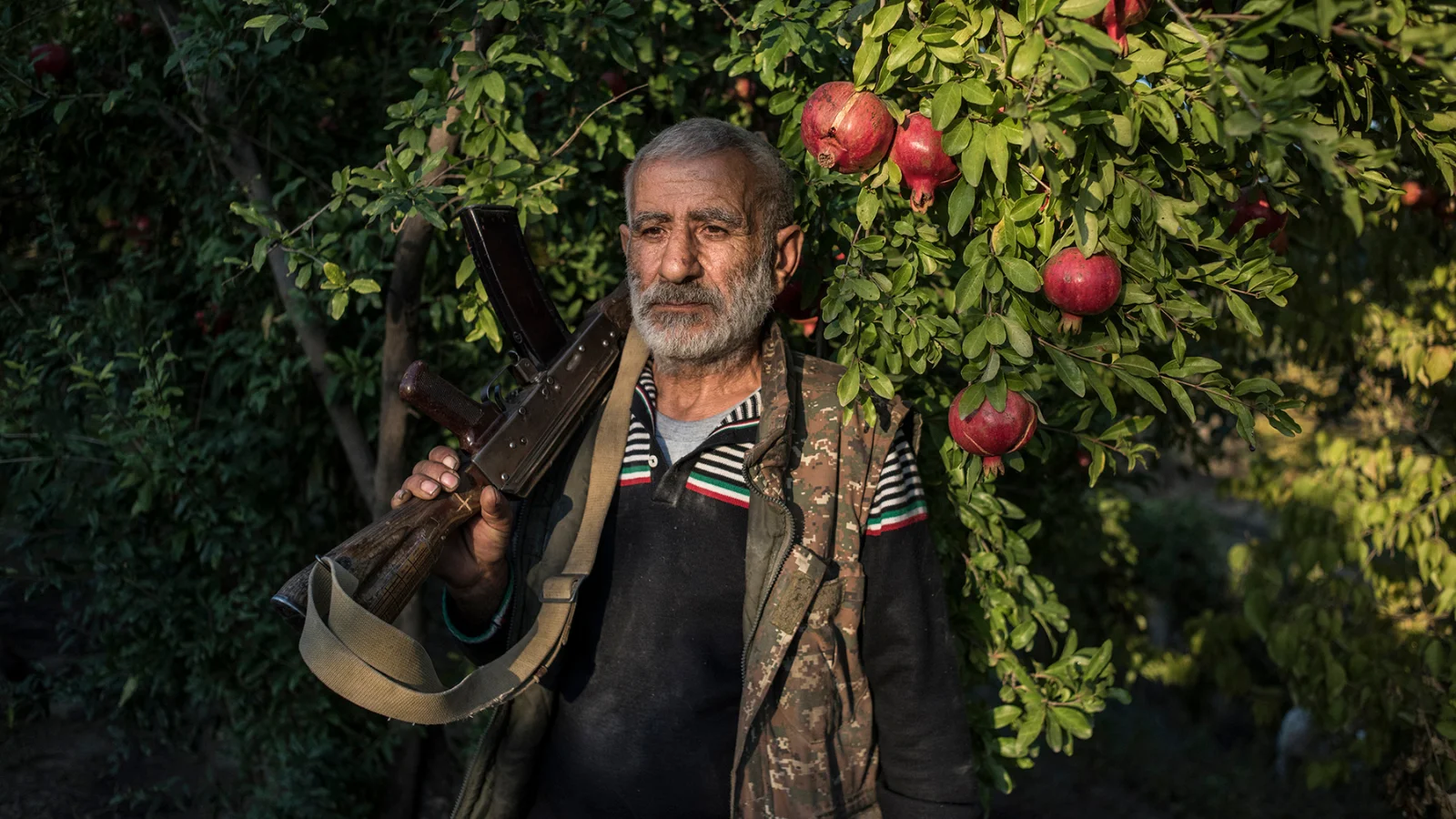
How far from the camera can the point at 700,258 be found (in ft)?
7.14

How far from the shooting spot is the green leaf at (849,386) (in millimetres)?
1887

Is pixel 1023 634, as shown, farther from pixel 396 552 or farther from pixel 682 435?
pixel 396 552

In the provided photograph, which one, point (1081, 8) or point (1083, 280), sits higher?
point (1081, 8)

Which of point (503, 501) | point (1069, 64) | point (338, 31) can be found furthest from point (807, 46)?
point (338, 31)

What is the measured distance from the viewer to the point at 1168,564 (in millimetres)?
8227

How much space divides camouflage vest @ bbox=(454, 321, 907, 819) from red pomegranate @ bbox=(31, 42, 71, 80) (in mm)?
2285

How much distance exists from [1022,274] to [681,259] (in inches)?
27.4

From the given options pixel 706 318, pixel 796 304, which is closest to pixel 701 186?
pixel 706 318

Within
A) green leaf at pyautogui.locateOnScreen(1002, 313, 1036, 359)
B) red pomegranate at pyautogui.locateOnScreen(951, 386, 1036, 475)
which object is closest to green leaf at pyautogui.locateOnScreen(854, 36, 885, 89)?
green leaf at pyautogui.locateOnScreen(1002, 313, 1036, 359)

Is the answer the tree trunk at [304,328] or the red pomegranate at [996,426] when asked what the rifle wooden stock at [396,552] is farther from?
the tree trunk at [304,328]

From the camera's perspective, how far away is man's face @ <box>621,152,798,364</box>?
84.4 inches

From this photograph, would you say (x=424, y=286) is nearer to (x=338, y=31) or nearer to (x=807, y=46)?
(x=338, y=31)

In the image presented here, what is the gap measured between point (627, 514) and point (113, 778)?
2.61 metres

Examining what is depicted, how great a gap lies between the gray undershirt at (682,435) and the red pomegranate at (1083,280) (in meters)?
0.74
